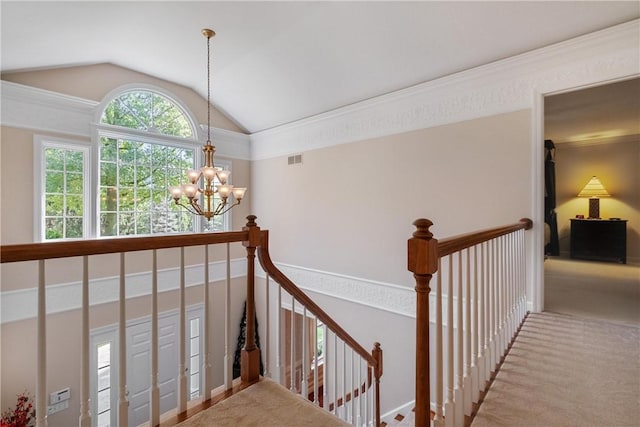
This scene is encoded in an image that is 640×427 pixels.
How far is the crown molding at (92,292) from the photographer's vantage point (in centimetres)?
355

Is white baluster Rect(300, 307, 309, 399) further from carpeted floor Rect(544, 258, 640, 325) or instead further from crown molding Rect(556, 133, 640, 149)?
crown molding Rect(556, 133, 640, 149)

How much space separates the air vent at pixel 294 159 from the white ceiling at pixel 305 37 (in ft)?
3.38

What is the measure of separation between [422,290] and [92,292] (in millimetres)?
4785

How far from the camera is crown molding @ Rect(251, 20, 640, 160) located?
2551mm

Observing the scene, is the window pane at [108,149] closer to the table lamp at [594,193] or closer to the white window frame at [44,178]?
the white window frame at [44,178]

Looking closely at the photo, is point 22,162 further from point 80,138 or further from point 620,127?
point 620,127

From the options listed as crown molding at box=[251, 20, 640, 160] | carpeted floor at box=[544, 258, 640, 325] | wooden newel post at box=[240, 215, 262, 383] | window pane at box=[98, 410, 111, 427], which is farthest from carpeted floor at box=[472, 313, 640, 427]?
window pane at box=[98, 410, 111, 427]

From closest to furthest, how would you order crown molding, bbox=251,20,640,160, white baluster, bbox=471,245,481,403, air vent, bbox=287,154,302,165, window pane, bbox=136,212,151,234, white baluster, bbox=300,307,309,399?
white baluster, bbox=471,245,481,403 < white baluster, bbox=300,307,309,399 < crown molding, bbox=251,20,640,160 < window pane, bbox=136,212,151,234 < air vent, bbox=287,154,302,165

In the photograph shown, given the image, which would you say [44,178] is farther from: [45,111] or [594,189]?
[594,189]

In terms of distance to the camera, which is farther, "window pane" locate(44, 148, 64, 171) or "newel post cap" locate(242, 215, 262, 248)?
"window pane" locate(44, 148, 64, 171)

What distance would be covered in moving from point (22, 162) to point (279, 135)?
11.7 feet

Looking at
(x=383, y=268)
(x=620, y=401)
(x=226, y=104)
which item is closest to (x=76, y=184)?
(x=226, y=104)

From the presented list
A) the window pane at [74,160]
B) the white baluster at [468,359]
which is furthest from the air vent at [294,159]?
the white baluster at [468,359]

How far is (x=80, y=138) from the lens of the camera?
4.07 meters
